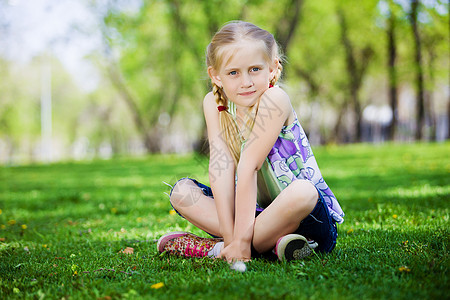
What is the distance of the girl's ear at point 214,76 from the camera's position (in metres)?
3.02

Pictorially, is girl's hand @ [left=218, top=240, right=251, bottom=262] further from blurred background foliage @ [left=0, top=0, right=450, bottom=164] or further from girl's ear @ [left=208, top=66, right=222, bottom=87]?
→ blurred background foliage @ [left=0, top=0, right=450, bottom=164]

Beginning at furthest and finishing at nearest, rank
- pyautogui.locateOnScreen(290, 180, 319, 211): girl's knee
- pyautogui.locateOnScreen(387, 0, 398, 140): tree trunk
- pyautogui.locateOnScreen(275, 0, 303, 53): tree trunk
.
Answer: pyautogui.locateOnScreen(387, 0, 398, 140): tree trunk
pyautogui.locateOnScreen(275, 0, 303, 53): tree trunk
pyautogui.locateOnScreen(290, 180, 319, 211): girl's knee

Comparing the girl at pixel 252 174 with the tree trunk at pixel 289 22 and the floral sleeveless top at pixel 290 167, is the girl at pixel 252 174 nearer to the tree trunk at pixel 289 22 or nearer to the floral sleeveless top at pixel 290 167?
the floral sleeveless top at pixel 290 167

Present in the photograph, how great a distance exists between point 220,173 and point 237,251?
53 cm

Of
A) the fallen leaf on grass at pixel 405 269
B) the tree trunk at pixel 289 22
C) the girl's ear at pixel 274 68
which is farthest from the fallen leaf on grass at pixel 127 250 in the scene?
the tree trunk at pixel 289 22

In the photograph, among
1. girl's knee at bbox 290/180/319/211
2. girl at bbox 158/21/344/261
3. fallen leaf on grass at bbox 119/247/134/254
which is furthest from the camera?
fallen leaf on grass at bbox 119/247/134/254

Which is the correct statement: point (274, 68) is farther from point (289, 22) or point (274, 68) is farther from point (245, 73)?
point (289, 22)

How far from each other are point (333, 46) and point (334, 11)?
111 inches

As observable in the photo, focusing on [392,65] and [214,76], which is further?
[392,65]

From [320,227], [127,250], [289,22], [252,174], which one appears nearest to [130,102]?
[289,22]

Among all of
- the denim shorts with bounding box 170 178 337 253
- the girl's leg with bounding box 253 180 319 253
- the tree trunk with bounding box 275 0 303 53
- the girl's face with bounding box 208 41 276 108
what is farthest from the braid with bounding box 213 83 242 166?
the tree trunk with bounding box 275 0 303 53

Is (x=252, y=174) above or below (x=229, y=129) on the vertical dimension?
below

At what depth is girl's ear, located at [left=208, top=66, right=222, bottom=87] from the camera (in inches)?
119

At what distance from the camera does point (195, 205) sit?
3049mm
